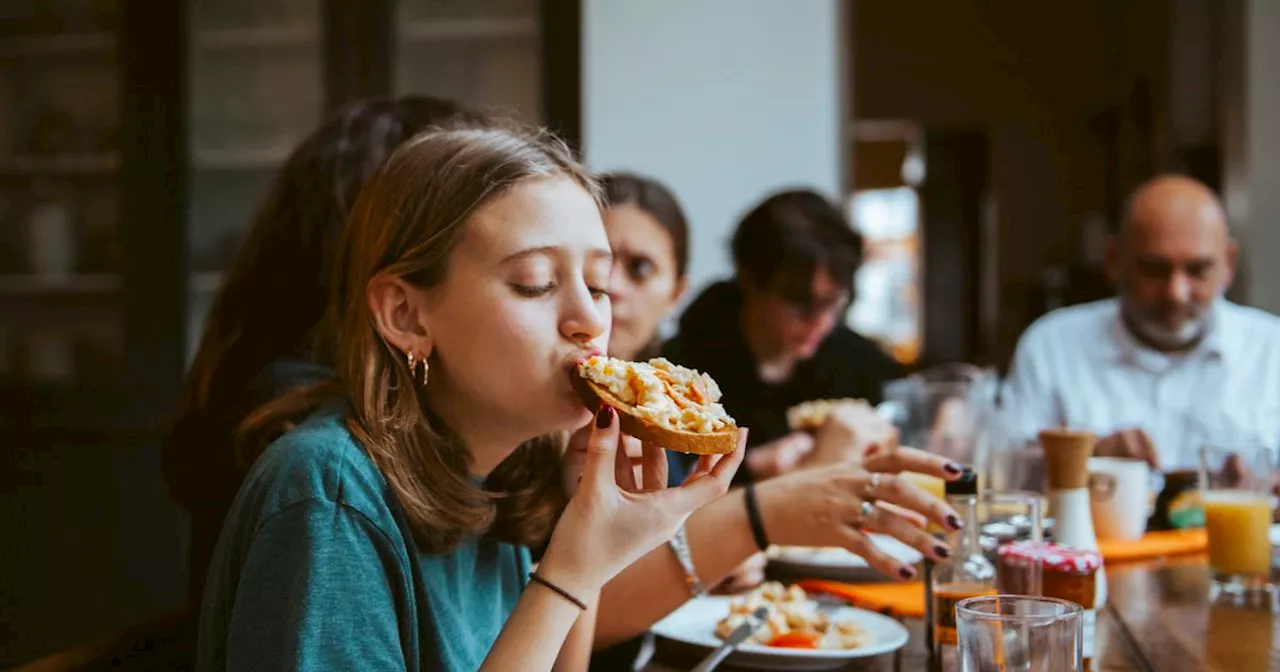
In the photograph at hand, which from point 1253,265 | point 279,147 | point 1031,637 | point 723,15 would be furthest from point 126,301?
point 1253,265

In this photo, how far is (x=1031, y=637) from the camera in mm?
1009

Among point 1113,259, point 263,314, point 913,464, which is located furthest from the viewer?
point 1113,259

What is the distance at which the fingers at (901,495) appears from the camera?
1308 mm

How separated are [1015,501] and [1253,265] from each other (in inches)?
123

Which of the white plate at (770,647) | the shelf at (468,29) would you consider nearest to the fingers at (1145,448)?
the white plate at (770,647)

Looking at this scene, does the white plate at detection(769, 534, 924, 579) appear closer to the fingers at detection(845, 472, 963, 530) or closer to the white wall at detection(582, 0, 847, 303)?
the fingers at detection(845, 472, 963, 530)

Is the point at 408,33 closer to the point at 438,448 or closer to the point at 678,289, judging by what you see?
the point at 678,289

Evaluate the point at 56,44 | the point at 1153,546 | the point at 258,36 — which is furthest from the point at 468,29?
the point at 1153,546

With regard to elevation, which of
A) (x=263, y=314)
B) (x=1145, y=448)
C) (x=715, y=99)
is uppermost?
(x=715, y=99)

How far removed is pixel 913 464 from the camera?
1.44 metres

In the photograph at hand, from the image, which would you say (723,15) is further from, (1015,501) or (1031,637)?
(1031,637)

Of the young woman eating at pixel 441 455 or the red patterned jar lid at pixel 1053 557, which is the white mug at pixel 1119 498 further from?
the young woman eating at pixel 441 455

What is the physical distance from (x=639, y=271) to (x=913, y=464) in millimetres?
1194

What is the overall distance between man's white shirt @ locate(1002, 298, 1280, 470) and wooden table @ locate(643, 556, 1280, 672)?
139 centimetres
